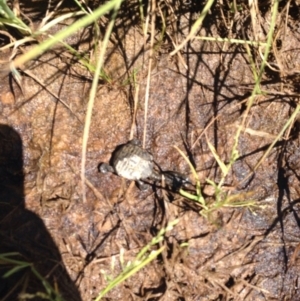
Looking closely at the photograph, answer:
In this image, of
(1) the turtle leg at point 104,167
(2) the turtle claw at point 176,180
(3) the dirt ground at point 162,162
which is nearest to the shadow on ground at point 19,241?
(3) the dirt ground at point 162,162

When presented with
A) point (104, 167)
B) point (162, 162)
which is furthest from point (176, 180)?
point (104, 167)

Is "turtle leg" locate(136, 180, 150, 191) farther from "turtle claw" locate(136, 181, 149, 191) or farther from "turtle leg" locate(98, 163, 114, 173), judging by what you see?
"turtle leg" locate(98, 163, 114, 173)

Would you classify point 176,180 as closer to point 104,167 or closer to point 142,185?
point 142,185

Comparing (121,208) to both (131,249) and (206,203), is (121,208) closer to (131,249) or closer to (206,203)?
(131,249)

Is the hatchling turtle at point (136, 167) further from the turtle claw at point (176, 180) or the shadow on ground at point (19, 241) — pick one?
the shadow on ground at point (19, 241)

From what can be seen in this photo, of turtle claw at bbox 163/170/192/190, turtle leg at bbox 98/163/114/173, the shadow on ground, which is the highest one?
turtle leg at bbox 98/163/114/173

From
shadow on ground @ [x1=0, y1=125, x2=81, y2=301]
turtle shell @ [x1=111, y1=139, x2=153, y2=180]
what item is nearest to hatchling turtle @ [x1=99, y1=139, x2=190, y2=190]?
turtle shell @ [x1=111, y1=139, x2=153, y2=180]
